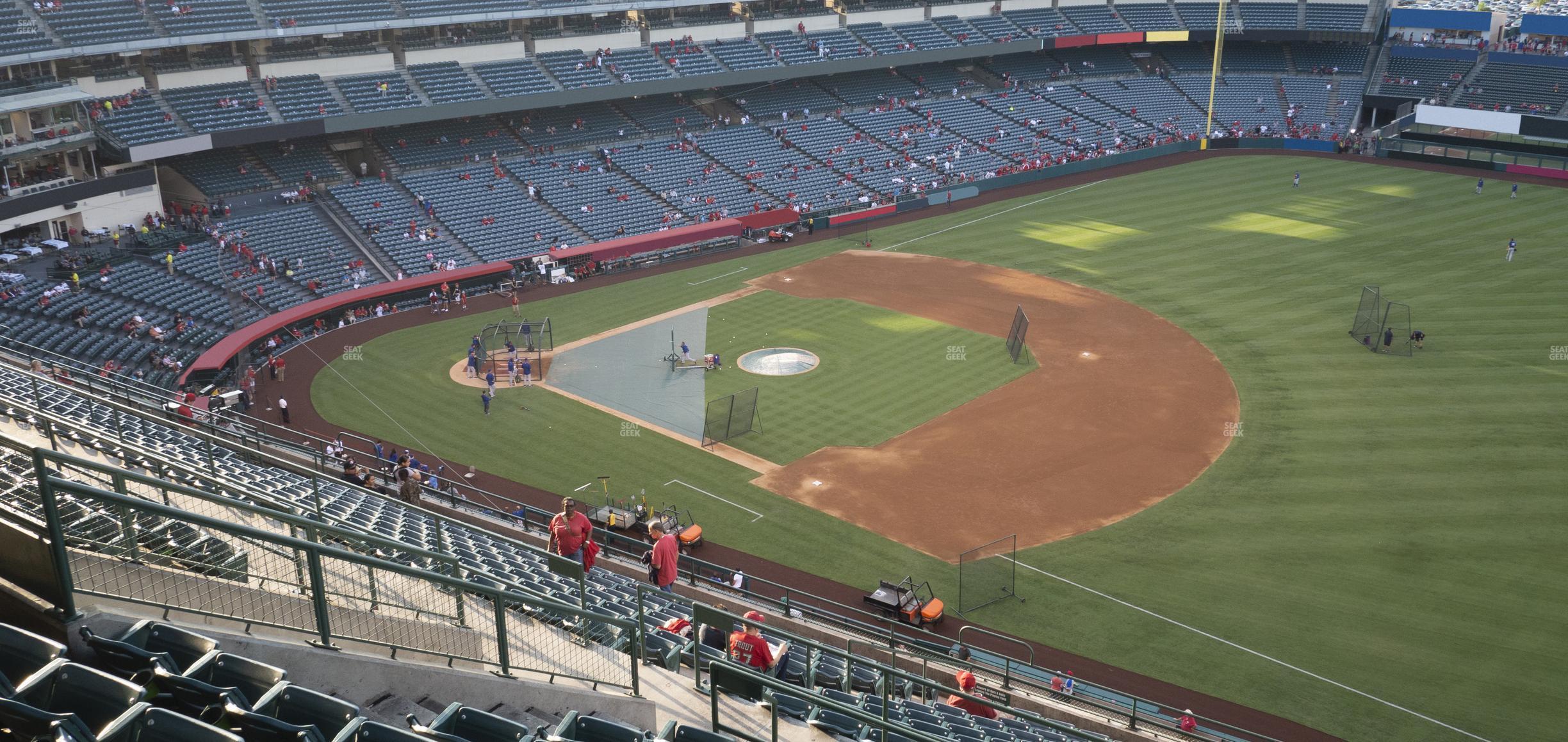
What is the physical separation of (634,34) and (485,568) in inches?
2141

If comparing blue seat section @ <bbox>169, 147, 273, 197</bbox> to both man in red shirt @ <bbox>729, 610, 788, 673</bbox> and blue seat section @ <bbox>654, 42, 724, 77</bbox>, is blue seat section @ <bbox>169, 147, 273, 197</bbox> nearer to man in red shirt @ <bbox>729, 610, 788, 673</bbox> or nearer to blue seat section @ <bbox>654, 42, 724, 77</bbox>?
blue seat section @ <bbox>654, 42, 724, 77</bbox>

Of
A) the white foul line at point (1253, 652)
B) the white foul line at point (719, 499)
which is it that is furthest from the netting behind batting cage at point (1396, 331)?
the white foul line at point (719, 499)

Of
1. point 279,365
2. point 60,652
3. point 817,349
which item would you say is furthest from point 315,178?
point 60,652

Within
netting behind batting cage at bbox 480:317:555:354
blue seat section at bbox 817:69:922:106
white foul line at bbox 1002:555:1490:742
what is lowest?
white foul line at bbox 1002:555:1490:742

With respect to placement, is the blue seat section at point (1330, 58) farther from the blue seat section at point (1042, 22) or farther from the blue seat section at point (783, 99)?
the blue seat section at point (783, 99)

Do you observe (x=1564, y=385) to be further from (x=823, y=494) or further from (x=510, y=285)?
(x=510, y=285)

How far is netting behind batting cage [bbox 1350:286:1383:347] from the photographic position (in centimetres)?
4344

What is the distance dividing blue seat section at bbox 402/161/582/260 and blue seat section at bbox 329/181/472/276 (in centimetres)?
80

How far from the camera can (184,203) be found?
51.1 m

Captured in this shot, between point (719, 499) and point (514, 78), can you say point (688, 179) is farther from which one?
point (719, 499)

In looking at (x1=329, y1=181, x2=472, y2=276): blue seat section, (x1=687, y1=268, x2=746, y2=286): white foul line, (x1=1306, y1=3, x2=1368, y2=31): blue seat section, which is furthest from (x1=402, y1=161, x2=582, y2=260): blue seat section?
(x1=1306, y1=3, x2=1368, y2=31): blue seat section

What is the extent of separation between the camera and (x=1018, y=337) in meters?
43.1

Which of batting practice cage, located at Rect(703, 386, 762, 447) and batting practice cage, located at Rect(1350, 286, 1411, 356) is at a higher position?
batting practice cage, located at Rect(1350, 286, 1411, 356)

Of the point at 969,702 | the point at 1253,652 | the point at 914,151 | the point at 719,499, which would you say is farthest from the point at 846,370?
the point at 914,151
